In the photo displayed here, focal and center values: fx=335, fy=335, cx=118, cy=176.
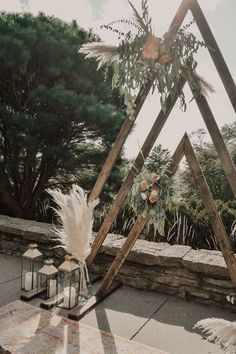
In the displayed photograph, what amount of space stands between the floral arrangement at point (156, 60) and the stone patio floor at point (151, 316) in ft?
6.95

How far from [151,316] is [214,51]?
2638 millimetres

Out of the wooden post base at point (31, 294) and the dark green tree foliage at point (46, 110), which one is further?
the dark green tree foliage at point (46, 110)

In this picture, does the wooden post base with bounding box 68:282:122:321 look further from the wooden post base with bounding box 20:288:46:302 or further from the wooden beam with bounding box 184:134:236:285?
the wooden beam with bounding box 184:134:236:285

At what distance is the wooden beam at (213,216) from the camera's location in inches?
122

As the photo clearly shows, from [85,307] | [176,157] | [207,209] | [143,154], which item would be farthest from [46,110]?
[207,209]

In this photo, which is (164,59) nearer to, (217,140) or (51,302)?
(217,140)

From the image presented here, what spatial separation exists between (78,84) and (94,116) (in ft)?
3.13

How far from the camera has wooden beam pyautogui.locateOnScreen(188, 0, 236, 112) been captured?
9.45ft

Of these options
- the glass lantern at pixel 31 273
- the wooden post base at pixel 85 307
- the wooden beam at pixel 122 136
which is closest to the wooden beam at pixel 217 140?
the wooden beam at pixel 122 136

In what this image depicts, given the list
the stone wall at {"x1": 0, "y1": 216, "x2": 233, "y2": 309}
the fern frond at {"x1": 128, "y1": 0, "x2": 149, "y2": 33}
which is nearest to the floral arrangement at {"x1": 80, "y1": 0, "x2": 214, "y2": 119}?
the fern frond at {"x1": 128, "y1": 0, "x2": 149, "y2": 33}

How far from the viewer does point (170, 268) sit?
12.8 ft

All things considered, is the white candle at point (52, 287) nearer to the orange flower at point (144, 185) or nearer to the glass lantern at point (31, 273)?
the glass lantern at point (31, 273)

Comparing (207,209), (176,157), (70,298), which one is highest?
(176,157)

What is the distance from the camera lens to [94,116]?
552cm
